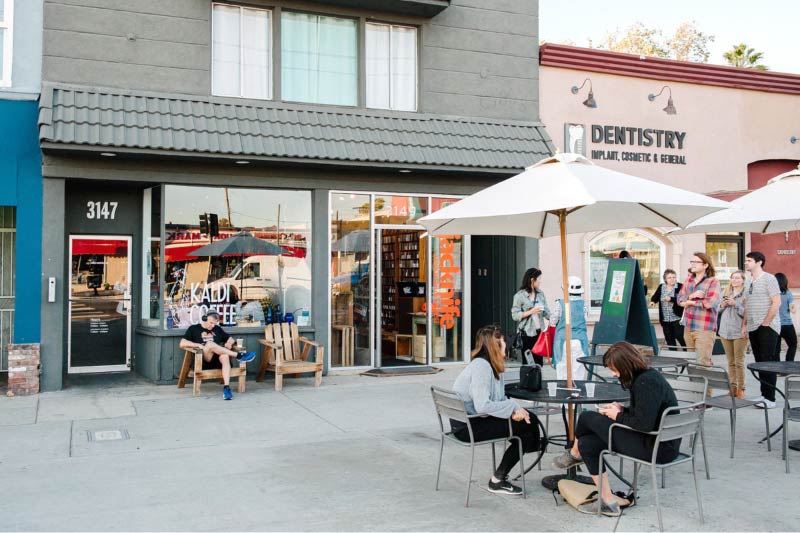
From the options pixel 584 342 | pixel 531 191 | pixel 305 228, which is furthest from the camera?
pixel 305 228

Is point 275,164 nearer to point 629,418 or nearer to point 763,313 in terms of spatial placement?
point 763,313

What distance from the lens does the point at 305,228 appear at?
12094mm

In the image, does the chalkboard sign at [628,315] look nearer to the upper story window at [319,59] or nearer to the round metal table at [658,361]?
the round metal table at [658,361]

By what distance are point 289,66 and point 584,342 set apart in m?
6.28

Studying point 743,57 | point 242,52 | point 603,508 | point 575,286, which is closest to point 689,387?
point 603,508

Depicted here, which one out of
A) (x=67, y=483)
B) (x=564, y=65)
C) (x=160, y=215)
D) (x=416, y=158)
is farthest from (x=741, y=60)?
(x=67, y=483)

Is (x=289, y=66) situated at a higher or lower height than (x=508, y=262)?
higher

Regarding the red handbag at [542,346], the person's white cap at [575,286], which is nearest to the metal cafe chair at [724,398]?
the person's white cap at [575,286]

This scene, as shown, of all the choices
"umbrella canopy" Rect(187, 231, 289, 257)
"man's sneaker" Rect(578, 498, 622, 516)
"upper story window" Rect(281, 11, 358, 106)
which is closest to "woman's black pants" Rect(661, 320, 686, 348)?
"upper story window" Rect(281, 11, 358, 106)

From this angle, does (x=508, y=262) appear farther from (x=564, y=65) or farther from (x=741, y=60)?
(x=741, y=60)

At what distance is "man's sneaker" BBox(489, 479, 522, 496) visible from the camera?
5.87m

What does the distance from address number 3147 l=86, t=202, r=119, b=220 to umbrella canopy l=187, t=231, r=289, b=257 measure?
1.63 metres

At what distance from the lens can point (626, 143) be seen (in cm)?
1478

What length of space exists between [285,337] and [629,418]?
683 centimetres
